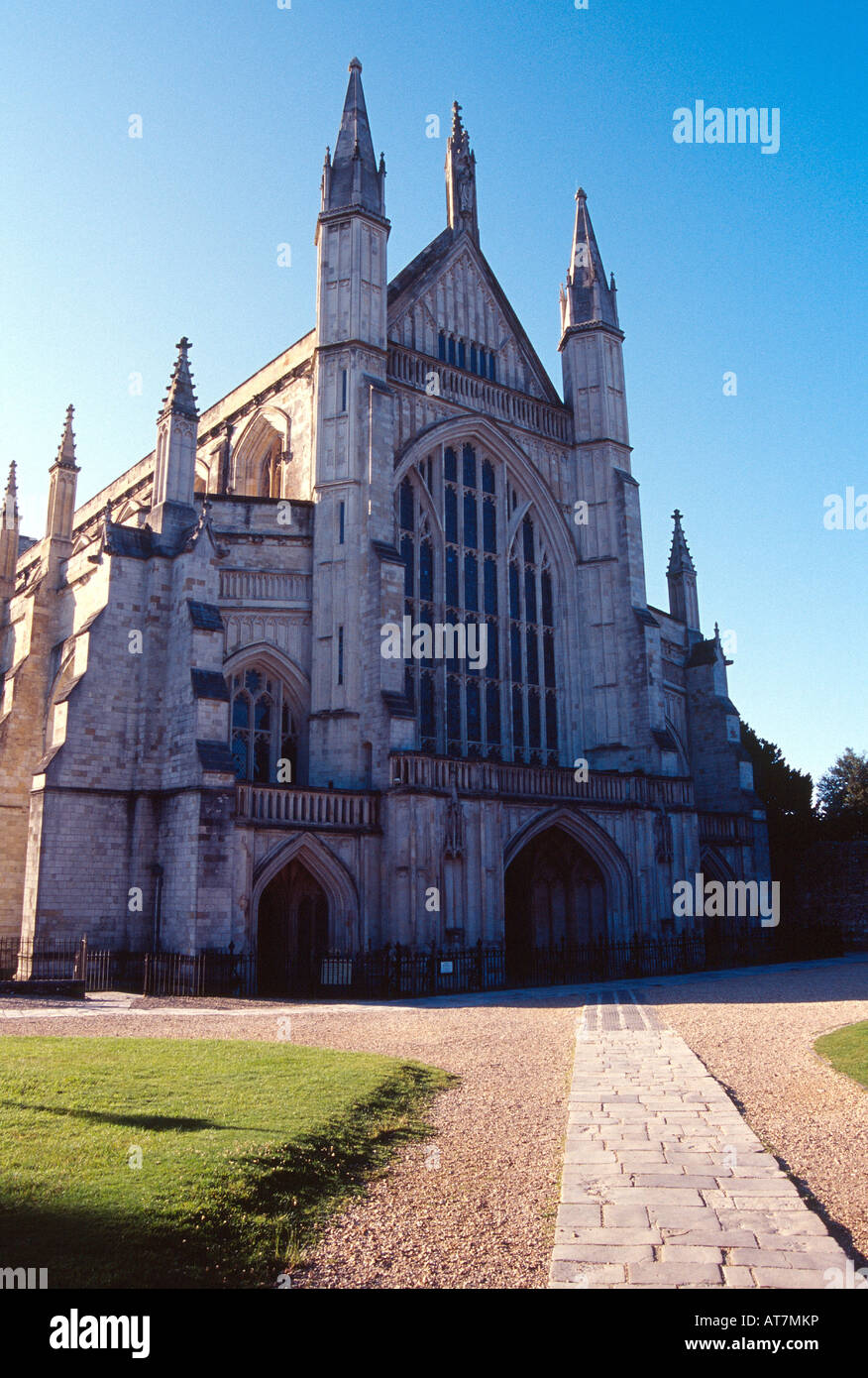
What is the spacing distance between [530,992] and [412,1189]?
48.5ft

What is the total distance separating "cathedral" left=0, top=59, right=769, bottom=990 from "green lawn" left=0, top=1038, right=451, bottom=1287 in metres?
11.3

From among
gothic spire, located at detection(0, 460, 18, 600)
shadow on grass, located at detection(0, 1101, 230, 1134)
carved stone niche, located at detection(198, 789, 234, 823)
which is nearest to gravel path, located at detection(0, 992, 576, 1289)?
shadow on grass, located at detection(0, 1101, 230, 1134)

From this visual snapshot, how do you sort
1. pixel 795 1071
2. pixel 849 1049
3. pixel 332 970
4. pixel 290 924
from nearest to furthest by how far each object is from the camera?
pixel 795 1071 → pixel 849 1049 → pixel 332 970 → pixel 290 924

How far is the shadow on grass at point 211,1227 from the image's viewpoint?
4.74m

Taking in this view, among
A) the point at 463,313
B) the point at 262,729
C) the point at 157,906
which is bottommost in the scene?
the point at 157,906

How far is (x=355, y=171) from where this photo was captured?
28.9 meters

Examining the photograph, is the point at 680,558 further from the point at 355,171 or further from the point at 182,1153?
the point at 182,1153

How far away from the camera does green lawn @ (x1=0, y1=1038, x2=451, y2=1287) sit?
4.95 meters

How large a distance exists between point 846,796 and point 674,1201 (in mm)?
43119

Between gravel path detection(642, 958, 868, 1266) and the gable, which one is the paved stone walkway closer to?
gravel path detection(642, 958, 868, 1266)

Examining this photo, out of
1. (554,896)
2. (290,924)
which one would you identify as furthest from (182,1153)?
(554,896)

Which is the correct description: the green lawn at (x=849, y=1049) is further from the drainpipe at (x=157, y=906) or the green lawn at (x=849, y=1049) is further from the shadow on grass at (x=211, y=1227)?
the drainpipe at (x=157, y=906)

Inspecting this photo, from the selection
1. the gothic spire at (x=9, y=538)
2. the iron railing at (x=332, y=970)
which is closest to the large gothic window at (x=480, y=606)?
the iron railing at (x=332, y=970)

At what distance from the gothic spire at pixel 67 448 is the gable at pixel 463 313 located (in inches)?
396
